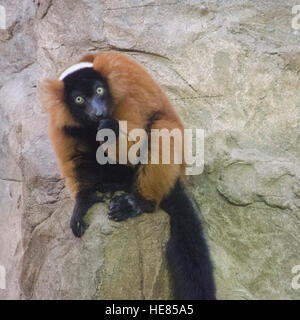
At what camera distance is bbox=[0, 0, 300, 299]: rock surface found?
369 cm

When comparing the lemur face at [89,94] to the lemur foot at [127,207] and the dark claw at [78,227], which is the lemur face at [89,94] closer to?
the lemur foot at [127,207]

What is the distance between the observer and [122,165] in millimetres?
3785

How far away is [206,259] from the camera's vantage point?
3805 mm

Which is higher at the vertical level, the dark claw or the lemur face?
the lemur face

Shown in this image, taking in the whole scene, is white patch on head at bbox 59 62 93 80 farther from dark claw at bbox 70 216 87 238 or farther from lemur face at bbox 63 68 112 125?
dark claw at bbox 70 216 87 238

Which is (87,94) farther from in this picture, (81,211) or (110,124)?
(81,211)

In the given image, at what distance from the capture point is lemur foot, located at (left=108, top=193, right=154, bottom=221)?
3641mm

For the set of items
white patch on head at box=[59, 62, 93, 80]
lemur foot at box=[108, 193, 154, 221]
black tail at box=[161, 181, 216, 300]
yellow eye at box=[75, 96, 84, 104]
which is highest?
white patch on head at box=[59, 62, 93, 80]

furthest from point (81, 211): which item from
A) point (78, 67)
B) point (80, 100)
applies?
point (78, 67)

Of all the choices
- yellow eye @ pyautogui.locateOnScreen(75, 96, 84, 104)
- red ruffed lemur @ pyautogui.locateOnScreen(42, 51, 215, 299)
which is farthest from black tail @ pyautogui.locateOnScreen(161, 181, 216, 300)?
yellow eye @ pyautogui.locateOnScreen(75, 96, 84, 104)

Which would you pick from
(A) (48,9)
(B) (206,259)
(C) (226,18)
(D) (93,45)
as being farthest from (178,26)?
(B) (206,259)

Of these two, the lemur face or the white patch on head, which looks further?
the white patch on head

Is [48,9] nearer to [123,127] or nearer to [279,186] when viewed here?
[123,127]

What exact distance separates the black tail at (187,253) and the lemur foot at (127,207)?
15cm
